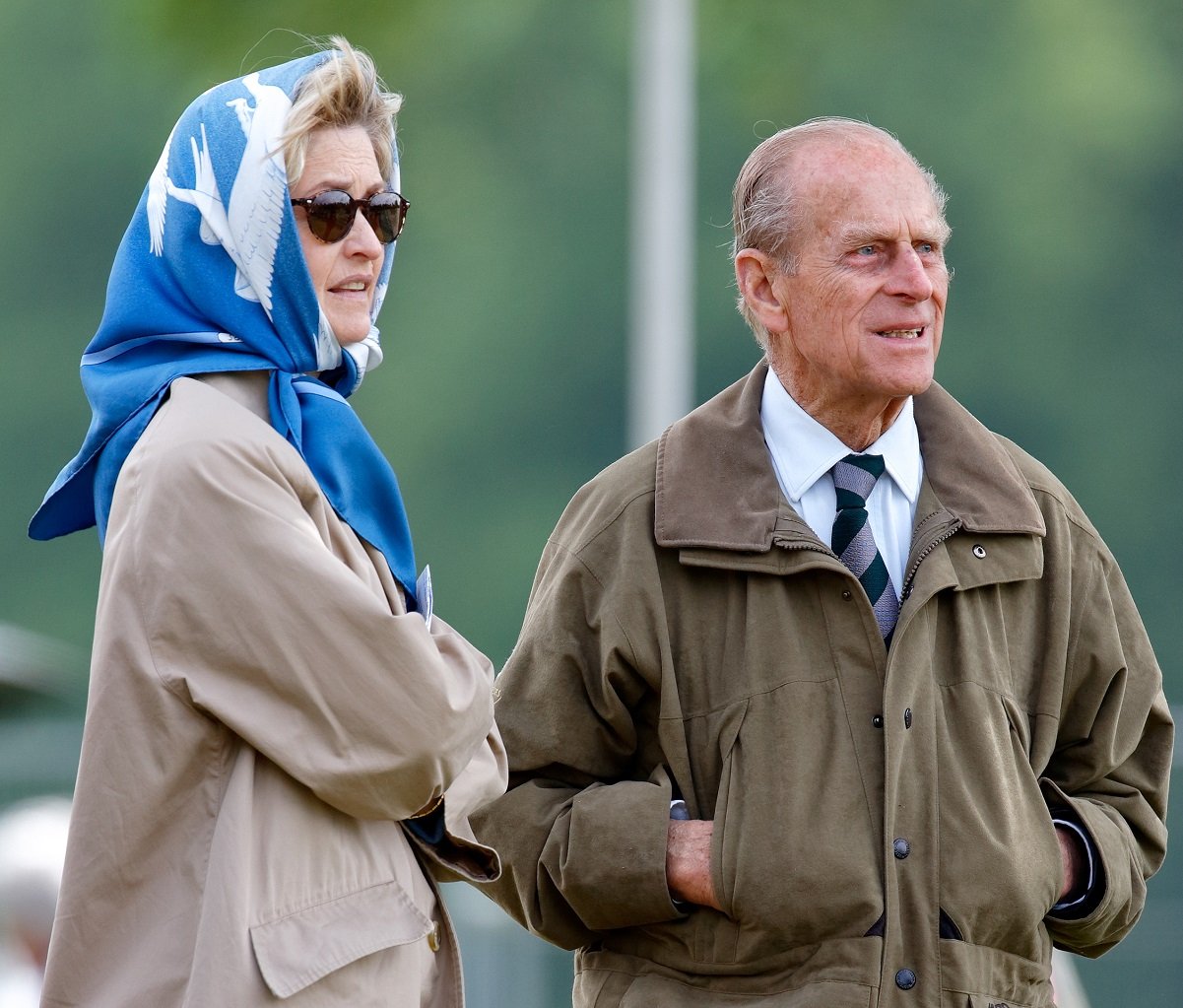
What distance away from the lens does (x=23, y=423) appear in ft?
71.1

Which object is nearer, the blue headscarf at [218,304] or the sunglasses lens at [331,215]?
the blue headscarf at [218,304]

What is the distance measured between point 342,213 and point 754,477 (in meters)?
0.92

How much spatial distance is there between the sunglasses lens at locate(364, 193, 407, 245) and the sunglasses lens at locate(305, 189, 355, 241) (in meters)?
0.05

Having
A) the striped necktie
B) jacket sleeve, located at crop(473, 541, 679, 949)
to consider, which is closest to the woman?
jacket sleeve, located at crop(473, 541, 679, 949)

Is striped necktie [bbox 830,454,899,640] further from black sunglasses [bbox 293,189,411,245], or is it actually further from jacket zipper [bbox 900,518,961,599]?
black sunglasses [bbox 293,189,411,245]

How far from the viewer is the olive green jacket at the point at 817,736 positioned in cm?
351

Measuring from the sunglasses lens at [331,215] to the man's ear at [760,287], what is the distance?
3.02ft

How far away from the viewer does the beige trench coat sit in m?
2.90

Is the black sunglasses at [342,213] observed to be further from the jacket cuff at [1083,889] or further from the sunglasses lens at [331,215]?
the jacket cuff at [1083,889]

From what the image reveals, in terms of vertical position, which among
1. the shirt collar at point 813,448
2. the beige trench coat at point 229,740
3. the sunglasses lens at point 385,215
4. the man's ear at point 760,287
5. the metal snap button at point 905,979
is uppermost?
the sunglasses lens at point 385,215

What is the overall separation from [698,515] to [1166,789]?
1.06m

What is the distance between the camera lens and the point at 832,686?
142 inches

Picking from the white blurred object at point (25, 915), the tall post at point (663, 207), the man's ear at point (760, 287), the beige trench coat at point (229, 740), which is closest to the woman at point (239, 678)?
the beige trench coat at point (229, 740)

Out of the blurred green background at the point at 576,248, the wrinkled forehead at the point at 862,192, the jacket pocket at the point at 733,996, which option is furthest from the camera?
the blurred green background at the point at 576,248
